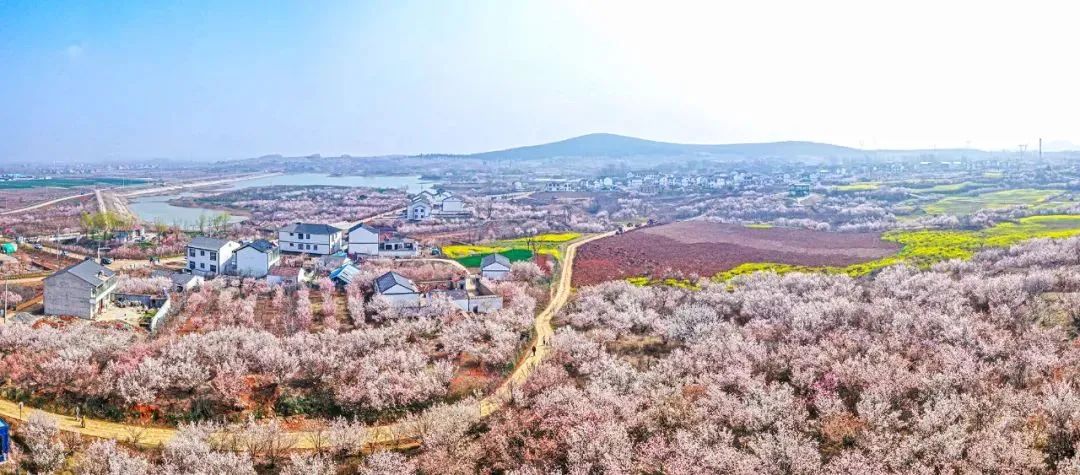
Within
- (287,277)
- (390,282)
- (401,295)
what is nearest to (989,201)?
(401,295)

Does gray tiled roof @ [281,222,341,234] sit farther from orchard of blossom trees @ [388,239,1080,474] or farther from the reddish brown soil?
orchard of blossom trees @ [388,239,1080,474]

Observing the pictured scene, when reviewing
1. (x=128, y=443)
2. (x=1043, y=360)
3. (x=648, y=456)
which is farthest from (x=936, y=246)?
(x=128, y=443)

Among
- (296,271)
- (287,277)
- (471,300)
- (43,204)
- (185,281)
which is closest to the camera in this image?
(471,300)

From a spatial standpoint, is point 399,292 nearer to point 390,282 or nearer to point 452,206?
point 390,282

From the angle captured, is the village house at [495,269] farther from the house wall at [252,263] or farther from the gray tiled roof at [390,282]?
the house wall at [252,263]

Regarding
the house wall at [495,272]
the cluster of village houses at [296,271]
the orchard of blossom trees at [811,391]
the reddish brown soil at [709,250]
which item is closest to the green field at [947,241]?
the reddish brown soil at [709,250]

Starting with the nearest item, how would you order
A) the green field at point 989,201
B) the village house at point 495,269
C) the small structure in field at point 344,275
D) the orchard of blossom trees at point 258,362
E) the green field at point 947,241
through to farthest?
1. the orchard of blossom trees at point 258,362
2. the small structure in field at point 344,275
3. the village house at point 495,269
4. the green field at point 947,241
5. the green field at point 989,201
